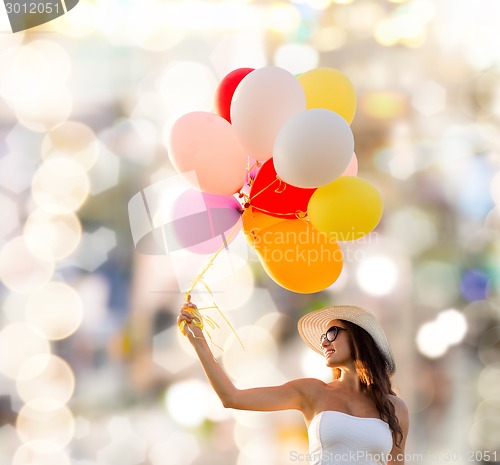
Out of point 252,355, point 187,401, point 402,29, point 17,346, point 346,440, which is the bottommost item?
point 346,440

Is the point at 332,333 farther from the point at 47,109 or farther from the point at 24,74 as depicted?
the point at 24,74

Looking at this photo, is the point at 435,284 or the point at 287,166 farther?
the point at 435,284

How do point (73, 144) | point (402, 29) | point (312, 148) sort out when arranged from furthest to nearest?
point (402, 29) → point (73, 144) → point (312, 148)

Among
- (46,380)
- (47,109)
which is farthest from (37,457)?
(47,109)

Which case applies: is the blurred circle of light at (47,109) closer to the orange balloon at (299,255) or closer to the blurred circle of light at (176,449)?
the blurred circle of light at (176,449)

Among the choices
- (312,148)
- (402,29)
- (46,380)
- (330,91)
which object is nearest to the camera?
(312,148)

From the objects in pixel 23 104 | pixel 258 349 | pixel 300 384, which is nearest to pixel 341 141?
pixel 300 384

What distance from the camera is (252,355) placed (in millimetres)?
3203

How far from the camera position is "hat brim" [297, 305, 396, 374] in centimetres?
161

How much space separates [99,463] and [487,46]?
107 inches

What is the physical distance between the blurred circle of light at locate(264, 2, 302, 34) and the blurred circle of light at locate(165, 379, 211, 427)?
172 cm

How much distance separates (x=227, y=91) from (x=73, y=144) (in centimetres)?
199

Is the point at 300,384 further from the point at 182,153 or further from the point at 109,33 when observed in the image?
the point at 109,33

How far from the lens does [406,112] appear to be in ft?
11.9
